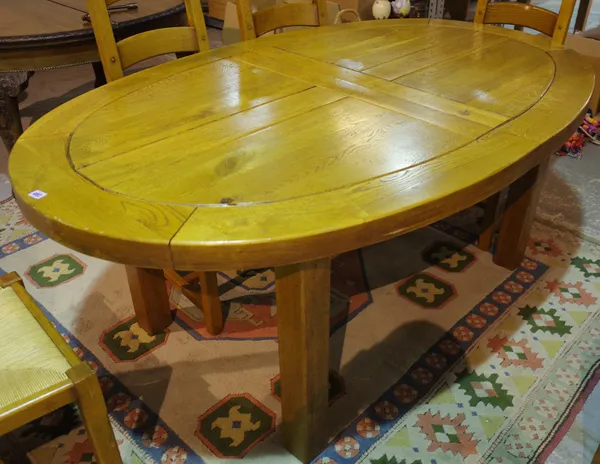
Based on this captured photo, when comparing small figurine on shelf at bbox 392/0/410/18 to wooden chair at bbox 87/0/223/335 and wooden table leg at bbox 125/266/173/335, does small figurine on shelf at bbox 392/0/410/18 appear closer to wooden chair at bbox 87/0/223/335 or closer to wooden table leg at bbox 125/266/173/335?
wooden chair at bbox 87/0/223/335

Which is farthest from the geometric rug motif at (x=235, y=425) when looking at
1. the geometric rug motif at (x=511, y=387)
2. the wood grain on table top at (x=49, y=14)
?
the wood grain on table top at (x=49, y=14)

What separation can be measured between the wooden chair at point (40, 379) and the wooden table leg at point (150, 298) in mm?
540

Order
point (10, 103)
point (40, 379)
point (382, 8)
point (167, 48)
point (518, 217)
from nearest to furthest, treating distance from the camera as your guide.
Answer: point (40, 379) → point (167, 48) → point (518, 217) → point (10, 103) → point (382, 8)

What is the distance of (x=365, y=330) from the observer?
5.97 feet

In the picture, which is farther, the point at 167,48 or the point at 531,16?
the point at 531,16

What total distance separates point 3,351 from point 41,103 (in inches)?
117

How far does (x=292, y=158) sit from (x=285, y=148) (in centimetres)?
5

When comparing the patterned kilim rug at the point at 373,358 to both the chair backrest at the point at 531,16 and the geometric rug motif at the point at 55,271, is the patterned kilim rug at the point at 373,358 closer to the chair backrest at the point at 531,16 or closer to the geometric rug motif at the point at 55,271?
the geometric rug motif at the point at 55,271

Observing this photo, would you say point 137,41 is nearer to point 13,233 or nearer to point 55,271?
point 55,271

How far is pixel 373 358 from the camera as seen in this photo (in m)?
1.71

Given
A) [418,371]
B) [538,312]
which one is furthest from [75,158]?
[538,312]

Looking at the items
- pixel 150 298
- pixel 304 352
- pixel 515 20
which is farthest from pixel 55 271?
pixel 515 20

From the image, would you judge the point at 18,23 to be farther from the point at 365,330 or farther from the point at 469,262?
the point at 469,262

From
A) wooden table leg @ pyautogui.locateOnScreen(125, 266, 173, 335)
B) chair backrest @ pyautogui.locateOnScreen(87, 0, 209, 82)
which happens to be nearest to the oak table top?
chair backrest @ pyautogui.locateOnScreen(87, 0, 209, 82)
